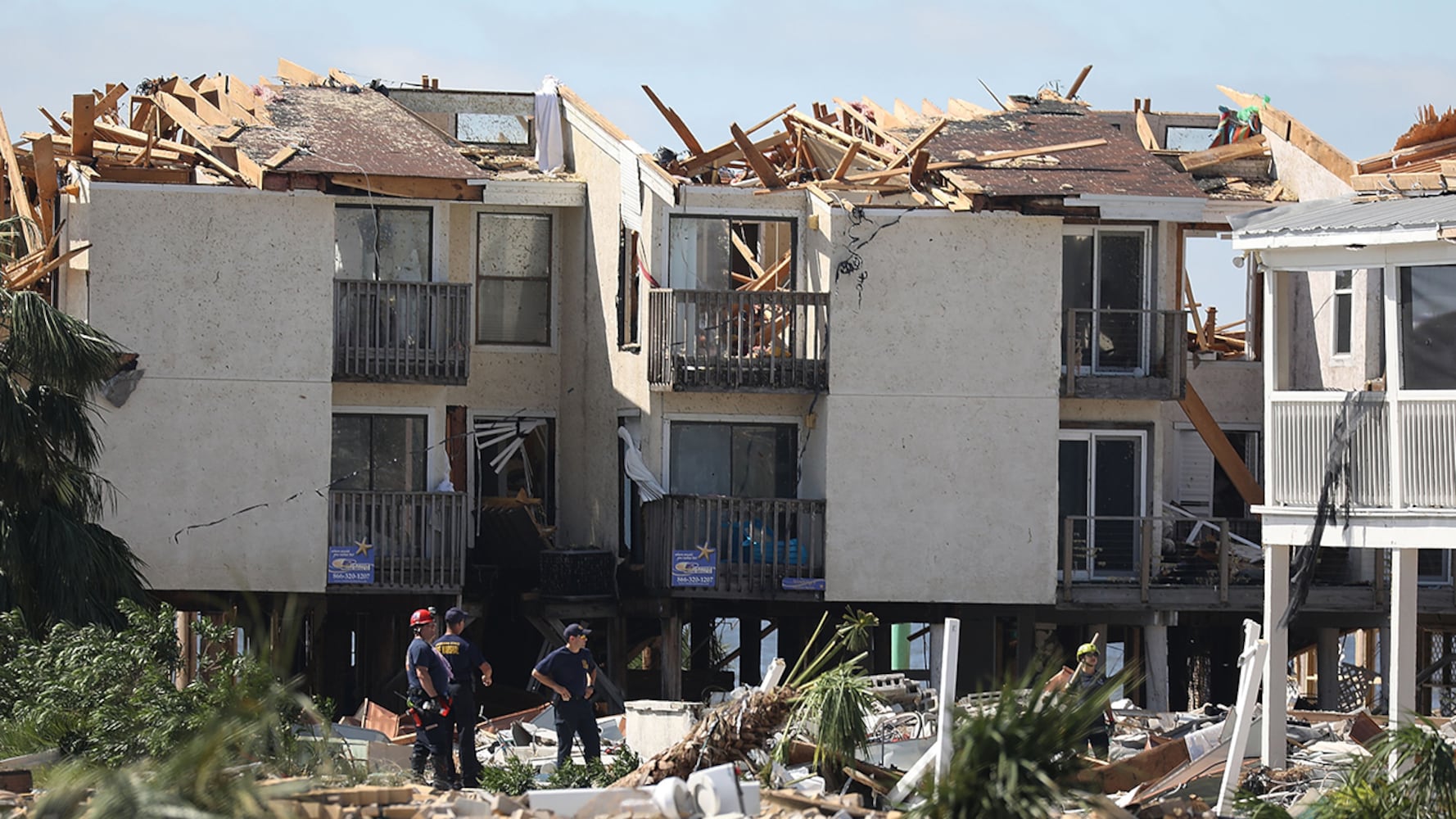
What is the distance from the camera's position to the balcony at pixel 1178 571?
2731 centimetres

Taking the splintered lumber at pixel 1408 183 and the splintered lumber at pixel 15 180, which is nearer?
the splintered lumber at pixel 1408 183

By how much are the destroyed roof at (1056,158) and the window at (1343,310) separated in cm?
214

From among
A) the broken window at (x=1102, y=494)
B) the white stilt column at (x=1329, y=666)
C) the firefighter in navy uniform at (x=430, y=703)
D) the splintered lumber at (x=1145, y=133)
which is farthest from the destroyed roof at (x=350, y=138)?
the white stilt column at (x=1329, y=666)

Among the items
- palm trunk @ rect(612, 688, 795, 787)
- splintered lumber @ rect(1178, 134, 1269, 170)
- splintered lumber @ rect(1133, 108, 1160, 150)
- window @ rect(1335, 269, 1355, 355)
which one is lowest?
palm trunk @ rect(612, 688, 795, 787)

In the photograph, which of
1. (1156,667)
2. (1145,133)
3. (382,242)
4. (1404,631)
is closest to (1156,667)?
(1156,667)

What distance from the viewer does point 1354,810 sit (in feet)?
44.4

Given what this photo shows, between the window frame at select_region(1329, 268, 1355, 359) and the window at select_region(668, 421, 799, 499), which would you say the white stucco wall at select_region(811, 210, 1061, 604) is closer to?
the window at select_region(668, 421, 799, 499)

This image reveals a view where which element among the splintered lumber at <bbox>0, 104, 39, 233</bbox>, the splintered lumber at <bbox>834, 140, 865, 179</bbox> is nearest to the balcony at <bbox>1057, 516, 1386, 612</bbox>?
the splintered lumber at <bbox>834, 140, 865, 179</bbox>

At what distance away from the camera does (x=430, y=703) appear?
19.0 m

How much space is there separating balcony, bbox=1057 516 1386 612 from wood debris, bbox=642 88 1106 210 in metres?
4.62

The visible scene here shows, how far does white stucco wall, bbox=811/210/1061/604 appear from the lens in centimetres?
2705

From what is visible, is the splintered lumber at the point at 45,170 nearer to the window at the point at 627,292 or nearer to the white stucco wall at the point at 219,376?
the white stucco wall at the point at 219,376

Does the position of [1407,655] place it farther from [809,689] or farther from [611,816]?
[611,816]

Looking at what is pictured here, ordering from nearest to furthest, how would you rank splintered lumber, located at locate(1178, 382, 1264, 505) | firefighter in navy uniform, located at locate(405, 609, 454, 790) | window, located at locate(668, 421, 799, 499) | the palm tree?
1. firefighter in navy uniform, located at locate(405, 609, 454, 790)
2. the palm tree
3. window, located at locate(668, 421, 799, 499)
4. splintered lumber, located at locate(1178, 382, 1264, 505)
